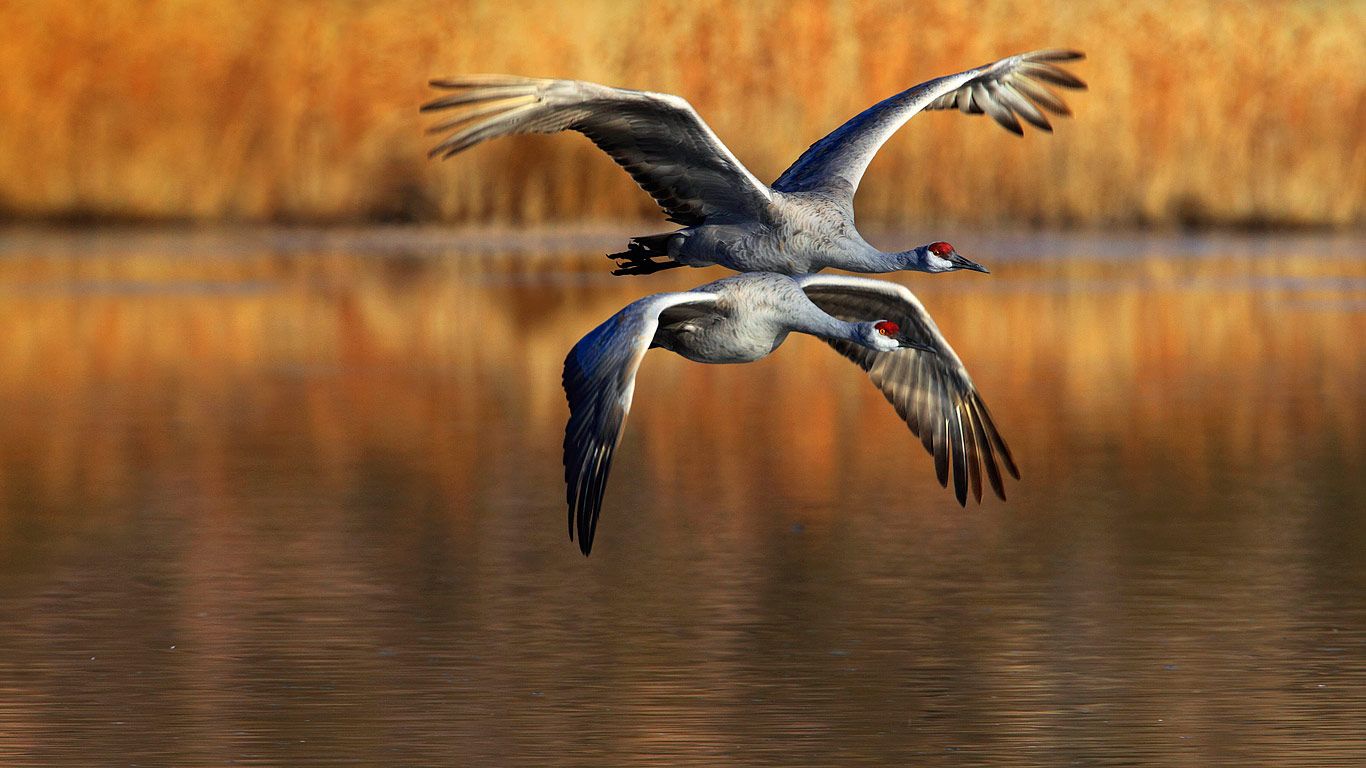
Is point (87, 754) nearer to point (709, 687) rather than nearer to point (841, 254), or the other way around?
point (709, 687)

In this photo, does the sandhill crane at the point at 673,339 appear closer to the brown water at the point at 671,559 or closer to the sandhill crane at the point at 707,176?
the sandhill crane at the point at 707,176

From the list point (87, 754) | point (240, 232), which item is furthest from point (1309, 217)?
point (87, 754)

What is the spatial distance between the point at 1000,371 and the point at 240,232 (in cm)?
2229

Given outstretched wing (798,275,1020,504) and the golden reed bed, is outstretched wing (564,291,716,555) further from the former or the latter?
the golden reed bed

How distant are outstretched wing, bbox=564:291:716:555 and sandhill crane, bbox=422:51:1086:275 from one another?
675 mm

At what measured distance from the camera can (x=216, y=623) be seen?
13.1m

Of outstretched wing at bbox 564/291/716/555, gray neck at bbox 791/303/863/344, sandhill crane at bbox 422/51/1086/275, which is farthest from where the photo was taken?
sandhill crane at bbox 422/51/1086/275

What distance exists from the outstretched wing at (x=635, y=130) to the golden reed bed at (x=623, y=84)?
846 inches

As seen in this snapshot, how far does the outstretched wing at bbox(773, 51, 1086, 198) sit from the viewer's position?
39.0 ft

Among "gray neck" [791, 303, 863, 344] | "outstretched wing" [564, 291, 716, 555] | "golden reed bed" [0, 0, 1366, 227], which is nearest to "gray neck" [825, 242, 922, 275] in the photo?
"gray neck" [791, 303, 863, 344]

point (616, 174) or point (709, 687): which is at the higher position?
point (616, 174)

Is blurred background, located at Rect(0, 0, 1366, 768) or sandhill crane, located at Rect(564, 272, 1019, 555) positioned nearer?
sandhill crane, located at Rect(564, 272, 1019, 555)

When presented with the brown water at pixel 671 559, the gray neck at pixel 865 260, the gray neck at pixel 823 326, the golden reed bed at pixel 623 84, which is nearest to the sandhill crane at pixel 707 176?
the gray neck at pixel 865 260

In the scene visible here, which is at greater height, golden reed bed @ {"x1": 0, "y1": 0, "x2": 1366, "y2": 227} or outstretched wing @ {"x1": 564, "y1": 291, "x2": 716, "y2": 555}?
golden reed bed @ {"x1": 0, "y1": 0, "x2": 1366, "y2": 227}
